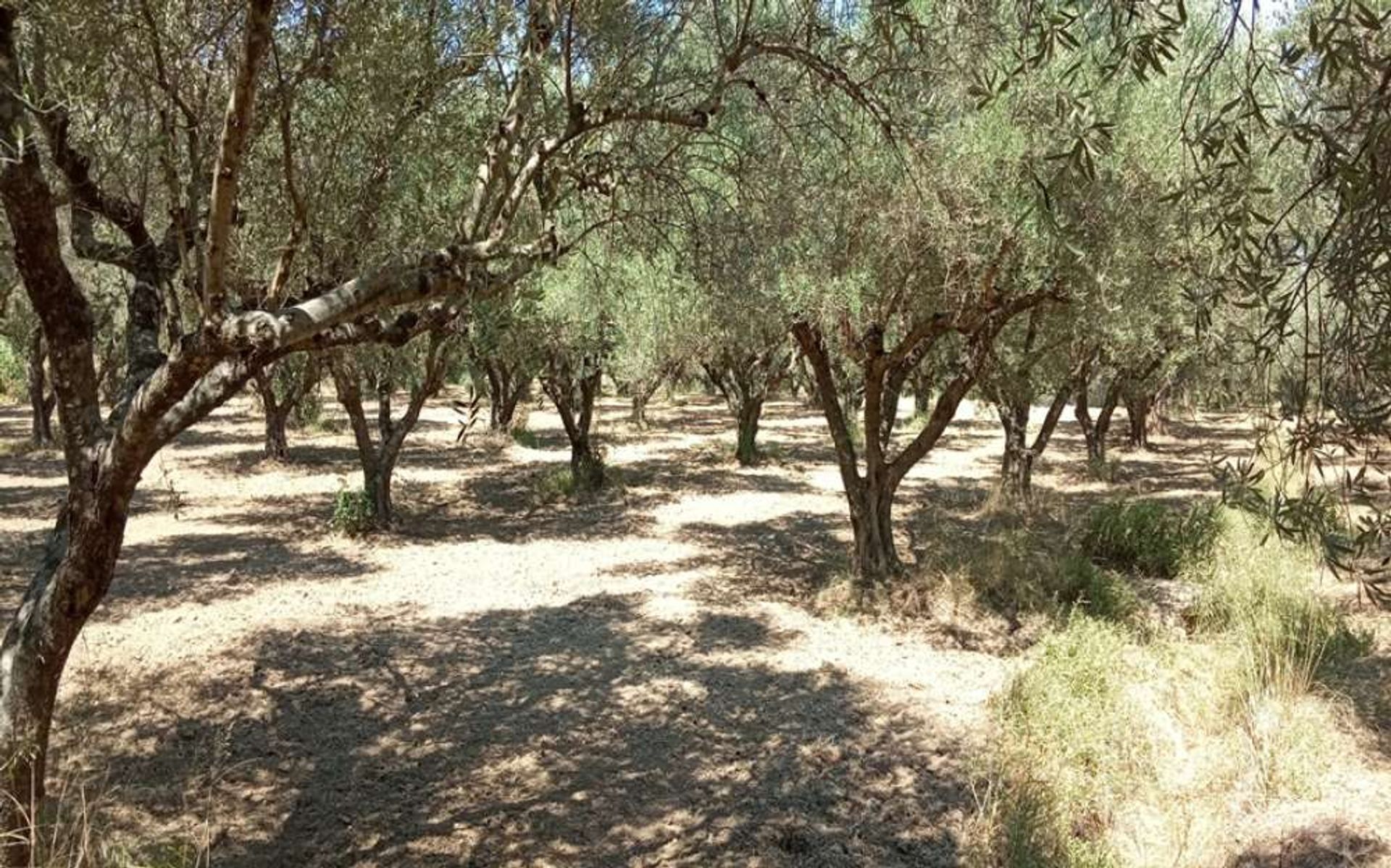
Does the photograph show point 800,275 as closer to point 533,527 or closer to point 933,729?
point 933,729

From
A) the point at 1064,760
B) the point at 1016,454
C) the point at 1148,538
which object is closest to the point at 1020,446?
the point at 1016,454

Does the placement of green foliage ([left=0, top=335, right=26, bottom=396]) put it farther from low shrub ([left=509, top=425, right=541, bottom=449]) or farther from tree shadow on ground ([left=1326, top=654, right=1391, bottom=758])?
tree shadow on ground ([left=1326, top=654, right=1391, bottom=758])

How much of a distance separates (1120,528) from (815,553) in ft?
14.0

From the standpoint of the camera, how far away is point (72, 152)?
4945mm

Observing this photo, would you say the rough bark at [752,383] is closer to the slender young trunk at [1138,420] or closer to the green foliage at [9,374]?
the slender young trunk at [1138,420]

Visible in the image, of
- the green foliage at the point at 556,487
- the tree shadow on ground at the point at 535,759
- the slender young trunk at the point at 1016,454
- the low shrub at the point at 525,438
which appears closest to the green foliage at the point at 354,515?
the green foliage at the point at 556,487

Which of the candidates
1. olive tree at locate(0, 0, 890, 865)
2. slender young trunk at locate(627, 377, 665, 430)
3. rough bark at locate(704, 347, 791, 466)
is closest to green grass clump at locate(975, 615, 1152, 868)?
olive tree at locate(0, 0, 890, 865)

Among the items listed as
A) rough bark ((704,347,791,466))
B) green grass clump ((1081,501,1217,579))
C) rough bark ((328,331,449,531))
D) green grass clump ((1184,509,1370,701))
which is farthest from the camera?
rough bark ((704,347,791,466))

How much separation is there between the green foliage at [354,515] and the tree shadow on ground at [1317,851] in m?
12.8

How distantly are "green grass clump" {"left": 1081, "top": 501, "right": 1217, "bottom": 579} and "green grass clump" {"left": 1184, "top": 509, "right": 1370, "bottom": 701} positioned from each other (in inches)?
19.6

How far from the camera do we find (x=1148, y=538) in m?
12.8

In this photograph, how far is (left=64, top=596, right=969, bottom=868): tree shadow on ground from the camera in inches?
231

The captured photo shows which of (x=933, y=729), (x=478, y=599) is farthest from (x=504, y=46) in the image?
(x=478, y=599)

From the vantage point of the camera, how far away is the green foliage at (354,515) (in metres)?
15.0
